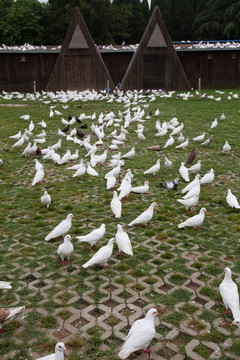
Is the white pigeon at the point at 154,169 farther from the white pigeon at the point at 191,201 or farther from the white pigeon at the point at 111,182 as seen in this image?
the white pigeon at the point at 191,201

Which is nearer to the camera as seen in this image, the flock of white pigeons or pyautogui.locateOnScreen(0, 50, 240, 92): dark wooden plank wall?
the flock of white pigeons

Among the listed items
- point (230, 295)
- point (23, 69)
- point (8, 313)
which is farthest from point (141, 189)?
point (23, 69)

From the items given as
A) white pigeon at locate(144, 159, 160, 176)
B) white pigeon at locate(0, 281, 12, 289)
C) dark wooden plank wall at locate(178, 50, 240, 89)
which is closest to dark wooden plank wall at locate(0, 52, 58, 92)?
dark wooden plank wall at locate(178, 50, 240, 89)

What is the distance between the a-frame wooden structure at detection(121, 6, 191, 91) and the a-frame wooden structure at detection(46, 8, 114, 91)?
1.86 meters

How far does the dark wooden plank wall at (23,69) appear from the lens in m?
27.2

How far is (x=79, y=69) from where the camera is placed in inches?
1001

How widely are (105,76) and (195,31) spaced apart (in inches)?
834


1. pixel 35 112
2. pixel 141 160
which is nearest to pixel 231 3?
pixel 35 112

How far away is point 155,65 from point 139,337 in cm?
2439

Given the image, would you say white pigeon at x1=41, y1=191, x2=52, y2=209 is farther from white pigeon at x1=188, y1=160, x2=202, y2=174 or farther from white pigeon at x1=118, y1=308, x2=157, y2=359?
white pigeon at x1=118, y1=308, x2=157, y2=359

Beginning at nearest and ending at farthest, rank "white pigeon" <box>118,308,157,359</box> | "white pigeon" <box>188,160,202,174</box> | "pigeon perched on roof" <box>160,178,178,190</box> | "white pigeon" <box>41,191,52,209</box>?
1. "white pigeon" <box>118,308,157,359</box>
2. "white pigeon" <box>41,191,52,209</box>
3. "pigeon perched on roof" <box>160,178,178,190</box>
4. "white pigeon" <box>188,160,202,174</box>

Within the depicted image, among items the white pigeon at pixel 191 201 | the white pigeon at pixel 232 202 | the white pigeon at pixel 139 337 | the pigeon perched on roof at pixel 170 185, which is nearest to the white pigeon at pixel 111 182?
the pigeon perched on roof at pixel 170 185

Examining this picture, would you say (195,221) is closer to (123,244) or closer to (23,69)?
(123,244)

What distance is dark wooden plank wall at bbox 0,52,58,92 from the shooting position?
27.2 meters
